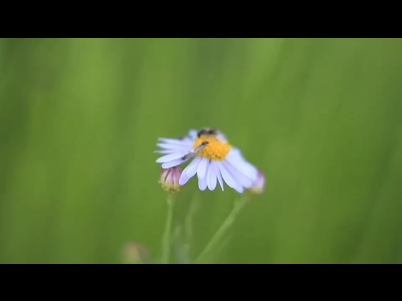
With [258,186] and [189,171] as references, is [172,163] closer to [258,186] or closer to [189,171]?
[189,171]

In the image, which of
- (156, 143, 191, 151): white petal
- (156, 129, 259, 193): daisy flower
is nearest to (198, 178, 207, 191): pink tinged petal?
(156, 129, 259, 193): daisy flower

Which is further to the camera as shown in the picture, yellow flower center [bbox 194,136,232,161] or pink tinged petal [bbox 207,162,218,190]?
yellow flower center [bbox 194,136,232,161]

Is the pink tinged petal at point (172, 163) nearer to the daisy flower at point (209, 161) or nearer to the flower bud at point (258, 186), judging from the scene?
the daisy flower at point (209, 161)

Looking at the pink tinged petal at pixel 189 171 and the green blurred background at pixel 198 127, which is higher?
the green blurred background at pixel 198 127

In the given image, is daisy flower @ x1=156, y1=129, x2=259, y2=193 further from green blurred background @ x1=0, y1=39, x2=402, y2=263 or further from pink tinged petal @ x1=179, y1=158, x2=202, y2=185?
green blurred background @ x1=0, y1=39, x2=402, y2=263

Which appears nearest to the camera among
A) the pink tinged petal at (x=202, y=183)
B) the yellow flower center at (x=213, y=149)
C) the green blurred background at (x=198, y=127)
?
the pink tinged petal at (x=202, y=183)

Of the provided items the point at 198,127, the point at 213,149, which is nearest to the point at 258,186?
the point at 213,149

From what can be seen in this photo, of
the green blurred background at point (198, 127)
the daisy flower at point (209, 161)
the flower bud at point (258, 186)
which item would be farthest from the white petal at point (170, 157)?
the green blurred background at point (198, 127)

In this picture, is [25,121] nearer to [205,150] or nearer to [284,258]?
[205,150]
